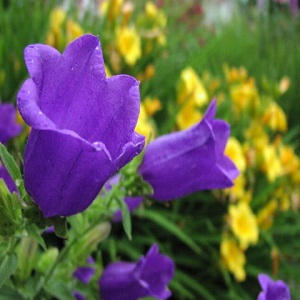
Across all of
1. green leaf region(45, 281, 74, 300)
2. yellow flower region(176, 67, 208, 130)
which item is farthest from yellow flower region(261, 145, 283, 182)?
green leaf region(45, 281, 74, 300)

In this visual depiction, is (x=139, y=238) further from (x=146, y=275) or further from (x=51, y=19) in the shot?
(x=146, y=275)

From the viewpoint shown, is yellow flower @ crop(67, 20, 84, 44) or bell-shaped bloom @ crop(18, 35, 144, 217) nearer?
bell-shaped bloom @ crop(18, 35, 144, 217)

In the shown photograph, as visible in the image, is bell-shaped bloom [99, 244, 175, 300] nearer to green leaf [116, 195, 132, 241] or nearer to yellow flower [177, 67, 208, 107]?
green leaf [116, 195, 132, 241]

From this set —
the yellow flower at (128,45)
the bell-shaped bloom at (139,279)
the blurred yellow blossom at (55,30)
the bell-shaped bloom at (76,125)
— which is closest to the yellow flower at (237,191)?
the yellow flower at (128,45)

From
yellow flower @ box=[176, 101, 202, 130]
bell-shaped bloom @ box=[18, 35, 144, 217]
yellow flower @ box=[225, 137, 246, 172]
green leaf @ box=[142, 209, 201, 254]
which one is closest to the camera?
bell-shaped bloom @ box=[18, 35, 144, 217]

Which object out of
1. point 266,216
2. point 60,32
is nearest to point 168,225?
point 266,216
